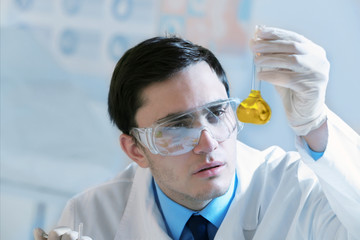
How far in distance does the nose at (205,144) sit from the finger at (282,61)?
336mm

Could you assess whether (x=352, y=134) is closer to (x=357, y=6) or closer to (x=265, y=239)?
(x=265, y=239)

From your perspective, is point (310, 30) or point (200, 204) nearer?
point (200, 204)

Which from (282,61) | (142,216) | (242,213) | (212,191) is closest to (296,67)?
(282,61)

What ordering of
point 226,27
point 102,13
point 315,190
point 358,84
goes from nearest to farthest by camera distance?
1. point 315,190
2. point 358,84
3. point 226,27
4. point 102,13

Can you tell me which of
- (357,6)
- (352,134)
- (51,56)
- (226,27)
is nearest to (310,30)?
(357,6)

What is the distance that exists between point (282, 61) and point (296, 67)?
0.05 meters

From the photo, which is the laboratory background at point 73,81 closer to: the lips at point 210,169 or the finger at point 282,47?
the lips at point 210,169

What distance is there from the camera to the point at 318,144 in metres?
1.63

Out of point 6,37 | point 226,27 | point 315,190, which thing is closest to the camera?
point 315,190

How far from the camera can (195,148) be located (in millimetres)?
1725

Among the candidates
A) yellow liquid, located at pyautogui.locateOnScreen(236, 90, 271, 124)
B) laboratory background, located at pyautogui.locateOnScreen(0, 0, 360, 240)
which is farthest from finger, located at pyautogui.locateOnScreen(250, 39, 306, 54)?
laboratory background, located at pyautogui.locateOnScreen(0, 0, 360, 240)

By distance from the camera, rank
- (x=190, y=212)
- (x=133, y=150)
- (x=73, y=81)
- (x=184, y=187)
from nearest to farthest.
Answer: (x=184, y=187) < (x=190, y=212) < (x=133, y=150) < (x=73, y=81)

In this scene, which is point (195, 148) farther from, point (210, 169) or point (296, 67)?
point (296, 67)

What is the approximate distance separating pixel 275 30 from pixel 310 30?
1.11m
